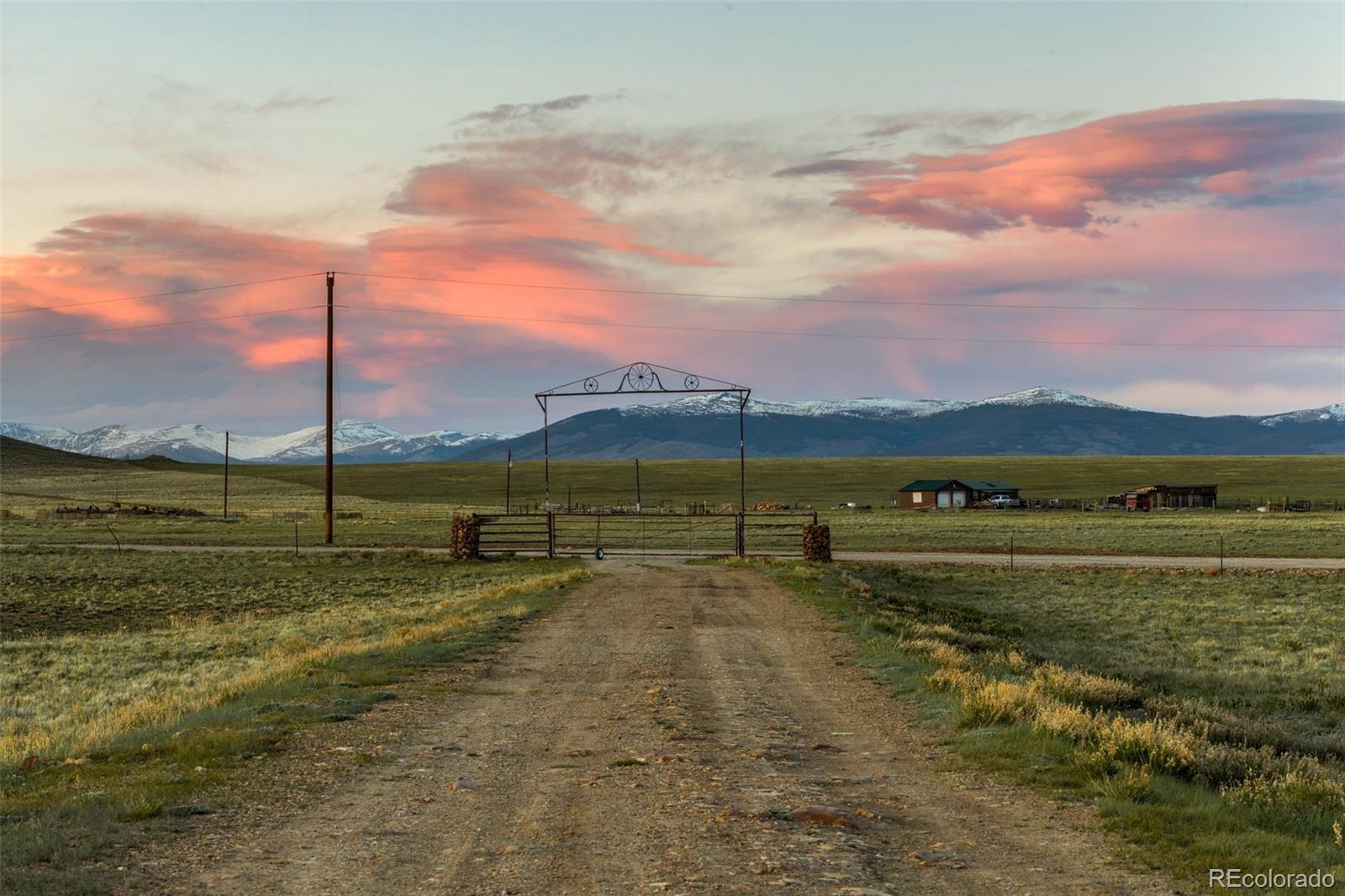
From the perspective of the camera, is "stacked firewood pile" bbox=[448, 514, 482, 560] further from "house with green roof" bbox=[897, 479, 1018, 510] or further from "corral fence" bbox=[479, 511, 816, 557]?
"house with green roof" bbox=[897, 479, 1018, 510]

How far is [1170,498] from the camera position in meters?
123

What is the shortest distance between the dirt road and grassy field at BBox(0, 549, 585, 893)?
4.58ft

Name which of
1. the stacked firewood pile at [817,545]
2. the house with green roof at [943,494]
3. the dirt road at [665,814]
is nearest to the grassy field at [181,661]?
the dirt road at [665,814]

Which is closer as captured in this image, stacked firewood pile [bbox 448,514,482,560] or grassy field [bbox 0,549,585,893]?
grassy field [bbox 0,549,585,893]

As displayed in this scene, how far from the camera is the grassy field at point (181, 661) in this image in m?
9.87

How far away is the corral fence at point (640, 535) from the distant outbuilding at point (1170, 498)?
48.6 meters

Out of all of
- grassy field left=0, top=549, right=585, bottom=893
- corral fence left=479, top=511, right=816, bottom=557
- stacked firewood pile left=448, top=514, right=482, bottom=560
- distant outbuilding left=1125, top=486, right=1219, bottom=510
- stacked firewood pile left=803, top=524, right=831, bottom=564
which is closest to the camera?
grassy field left=0, top=549, right=585, bottom=893

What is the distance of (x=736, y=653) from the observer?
20016 millimetres

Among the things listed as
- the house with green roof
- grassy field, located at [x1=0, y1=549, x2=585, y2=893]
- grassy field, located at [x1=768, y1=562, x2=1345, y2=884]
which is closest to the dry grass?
grassy field, located at [x1=0, y1=549, x2=585, y2=893]

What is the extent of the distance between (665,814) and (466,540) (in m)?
39.6

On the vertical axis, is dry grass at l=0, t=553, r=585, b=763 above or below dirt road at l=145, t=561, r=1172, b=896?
below

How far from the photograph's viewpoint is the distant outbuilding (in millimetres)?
119812

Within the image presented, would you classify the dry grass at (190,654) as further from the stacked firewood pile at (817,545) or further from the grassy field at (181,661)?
the stacked firewood pile at (817,545)

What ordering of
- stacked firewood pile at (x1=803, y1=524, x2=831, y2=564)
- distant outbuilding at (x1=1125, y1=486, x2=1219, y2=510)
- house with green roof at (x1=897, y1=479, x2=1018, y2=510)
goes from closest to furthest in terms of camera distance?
stacked firewood pile at (x1=803, y1=524, x2=831, y2=564), distant outbuilding at (x1=1125, y1=486, x2=1219, y2=510), house with green roof at (x1=897, y1=479, x2=1018, y2=510)
